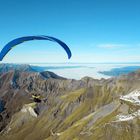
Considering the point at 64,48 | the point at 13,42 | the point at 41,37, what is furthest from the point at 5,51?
the point at 64,48

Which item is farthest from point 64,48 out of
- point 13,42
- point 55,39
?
point 13,42

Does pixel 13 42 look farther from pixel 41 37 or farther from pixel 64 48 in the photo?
pixel 64 48

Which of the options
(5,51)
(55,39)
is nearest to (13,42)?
(5,51)

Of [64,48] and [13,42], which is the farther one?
[64,48]

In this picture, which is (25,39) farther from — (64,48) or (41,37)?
(64,48)

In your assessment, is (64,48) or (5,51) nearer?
(5,51)

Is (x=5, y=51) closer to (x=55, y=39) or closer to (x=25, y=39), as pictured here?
(x=25, y=39)

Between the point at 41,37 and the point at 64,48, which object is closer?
the point at 41,37
